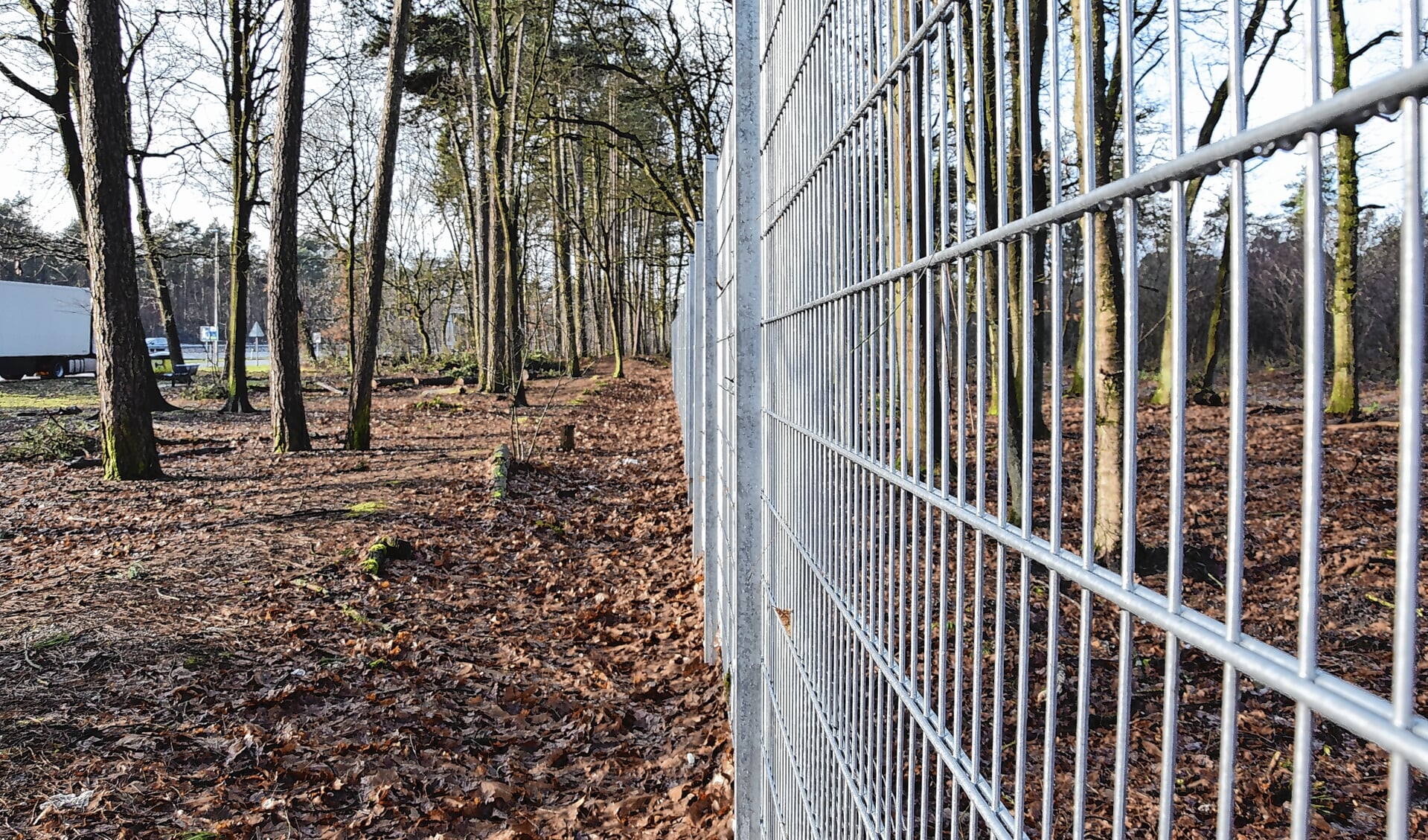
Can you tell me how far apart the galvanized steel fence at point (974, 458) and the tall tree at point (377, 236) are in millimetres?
8383

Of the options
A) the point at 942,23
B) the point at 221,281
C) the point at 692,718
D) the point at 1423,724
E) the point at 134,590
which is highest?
the point at 221,281

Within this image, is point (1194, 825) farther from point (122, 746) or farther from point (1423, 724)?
point (122, 746)

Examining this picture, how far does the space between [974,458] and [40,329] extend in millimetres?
37136

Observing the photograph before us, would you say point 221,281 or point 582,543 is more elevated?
point 221,281

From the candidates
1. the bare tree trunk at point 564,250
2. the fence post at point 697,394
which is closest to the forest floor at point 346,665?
the fence post at point 697,394

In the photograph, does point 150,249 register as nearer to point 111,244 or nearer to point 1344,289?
point 111,244

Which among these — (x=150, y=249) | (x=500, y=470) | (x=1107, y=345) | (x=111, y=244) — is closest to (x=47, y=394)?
(x=150, y=249)

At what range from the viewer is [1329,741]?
13.5 ft

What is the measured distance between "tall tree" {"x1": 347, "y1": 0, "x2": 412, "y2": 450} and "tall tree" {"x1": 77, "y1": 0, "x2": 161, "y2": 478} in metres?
2.54

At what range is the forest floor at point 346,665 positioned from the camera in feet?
12.7

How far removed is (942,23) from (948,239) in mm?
277

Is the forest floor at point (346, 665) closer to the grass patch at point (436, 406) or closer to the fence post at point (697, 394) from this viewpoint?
the fence post at point (697, 394)

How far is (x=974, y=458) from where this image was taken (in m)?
1.97

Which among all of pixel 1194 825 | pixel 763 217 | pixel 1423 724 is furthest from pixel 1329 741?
pixel 1423 724
